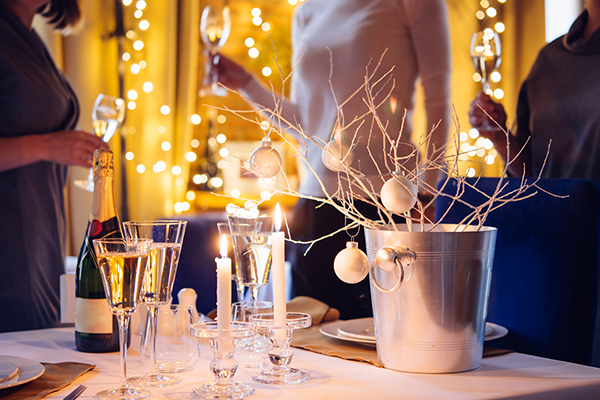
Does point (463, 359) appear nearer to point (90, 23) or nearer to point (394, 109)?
point (394, 109)

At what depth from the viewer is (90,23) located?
9.54ft

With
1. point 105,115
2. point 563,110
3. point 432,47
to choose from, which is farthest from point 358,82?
point 105,115

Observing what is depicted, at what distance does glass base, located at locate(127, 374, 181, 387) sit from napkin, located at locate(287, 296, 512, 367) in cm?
21

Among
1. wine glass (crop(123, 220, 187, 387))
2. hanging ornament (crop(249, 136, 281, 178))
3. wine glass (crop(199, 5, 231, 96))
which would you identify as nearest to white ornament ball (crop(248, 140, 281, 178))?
hanging ornament (crop(249, 136, 281, 178))

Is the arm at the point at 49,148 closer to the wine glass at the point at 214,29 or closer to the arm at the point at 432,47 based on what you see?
the wine glass at the point at 214,29

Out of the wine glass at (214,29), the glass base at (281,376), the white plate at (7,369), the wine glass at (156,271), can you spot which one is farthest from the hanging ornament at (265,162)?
the wine glass at (214,29)

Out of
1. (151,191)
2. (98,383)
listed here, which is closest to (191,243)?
(98,383)

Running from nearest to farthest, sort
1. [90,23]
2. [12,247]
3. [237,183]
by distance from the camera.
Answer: [12,247] → [90,23] → [237,183]

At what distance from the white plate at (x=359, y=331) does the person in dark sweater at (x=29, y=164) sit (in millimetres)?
826

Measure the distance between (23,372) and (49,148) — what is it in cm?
95

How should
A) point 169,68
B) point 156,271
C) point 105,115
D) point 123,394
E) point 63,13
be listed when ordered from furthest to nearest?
point 169,68
point 63,13
point 105,115
point 156,271
point 123,394

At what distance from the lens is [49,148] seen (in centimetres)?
143

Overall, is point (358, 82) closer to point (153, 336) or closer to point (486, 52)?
point (486, 52)

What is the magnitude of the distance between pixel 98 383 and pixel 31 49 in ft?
3.98
